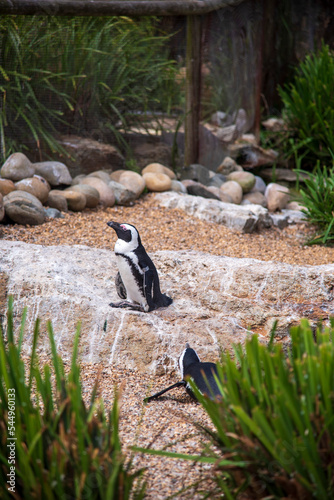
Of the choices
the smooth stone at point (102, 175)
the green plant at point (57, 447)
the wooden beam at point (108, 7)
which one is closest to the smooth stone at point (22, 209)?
the smooth stone at point (102, 175)

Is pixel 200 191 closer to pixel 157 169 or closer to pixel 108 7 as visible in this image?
pixel 157 169

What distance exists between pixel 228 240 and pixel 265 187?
213cm

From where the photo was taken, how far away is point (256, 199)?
564 cm

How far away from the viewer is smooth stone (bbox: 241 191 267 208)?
562cm

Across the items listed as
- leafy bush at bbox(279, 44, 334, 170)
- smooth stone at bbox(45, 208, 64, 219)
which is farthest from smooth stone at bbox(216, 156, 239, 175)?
smooth stone at bbox(45, 208, 64, 219)

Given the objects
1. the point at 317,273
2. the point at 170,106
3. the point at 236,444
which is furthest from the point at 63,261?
the point at 170,106

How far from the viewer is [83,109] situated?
16.0 feet

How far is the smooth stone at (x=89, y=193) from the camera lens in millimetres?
4352

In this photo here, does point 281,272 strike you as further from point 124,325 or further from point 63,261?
point 63,261

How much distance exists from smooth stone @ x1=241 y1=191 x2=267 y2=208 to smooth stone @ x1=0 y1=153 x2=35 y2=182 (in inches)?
95.7

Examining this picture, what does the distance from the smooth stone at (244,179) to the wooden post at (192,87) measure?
0.48 m

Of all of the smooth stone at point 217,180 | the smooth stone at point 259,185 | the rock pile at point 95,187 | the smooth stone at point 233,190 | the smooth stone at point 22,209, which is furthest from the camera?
the smooth stone at point 259,185

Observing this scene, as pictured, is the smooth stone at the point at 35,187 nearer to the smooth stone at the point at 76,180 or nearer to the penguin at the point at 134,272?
the smooth stone at the point at 76,180

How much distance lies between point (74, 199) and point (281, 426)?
130 inches
